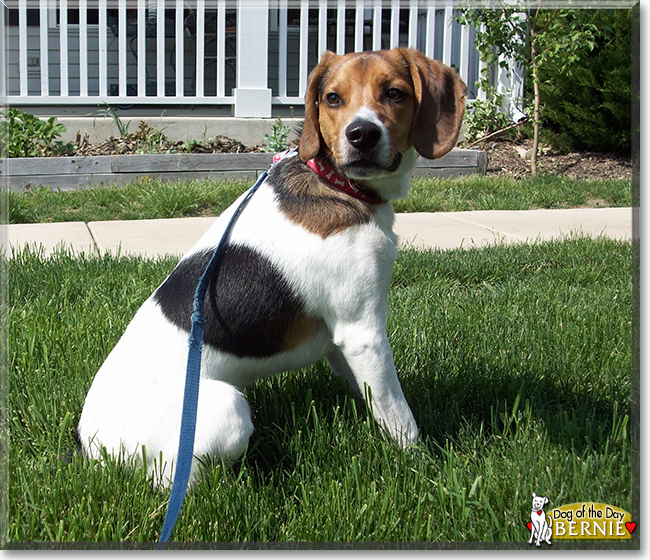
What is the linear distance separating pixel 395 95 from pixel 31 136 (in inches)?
274

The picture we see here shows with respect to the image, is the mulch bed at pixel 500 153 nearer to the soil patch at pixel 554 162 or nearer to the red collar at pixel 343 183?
the soil patch at pixel 554 162

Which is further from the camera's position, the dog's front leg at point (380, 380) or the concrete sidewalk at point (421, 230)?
the concrete sidewalk at point (421, 230)

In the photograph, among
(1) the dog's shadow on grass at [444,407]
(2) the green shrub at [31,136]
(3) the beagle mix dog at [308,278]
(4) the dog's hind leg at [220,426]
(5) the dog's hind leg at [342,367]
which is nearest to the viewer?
(4) the dog's hind leg at [220,426]

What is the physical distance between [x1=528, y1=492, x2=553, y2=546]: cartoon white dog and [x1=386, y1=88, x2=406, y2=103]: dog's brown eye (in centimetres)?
157

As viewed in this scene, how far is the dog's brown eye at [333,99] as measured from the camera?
8.84 feet

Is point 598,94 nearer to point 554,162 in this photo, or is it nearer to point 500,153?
point 554,162

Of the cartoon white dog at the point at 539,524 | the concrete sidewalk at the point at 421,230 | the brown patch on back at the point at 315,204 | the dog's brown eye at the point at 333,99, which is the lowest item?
the cartoon white dog at the point at 539,524

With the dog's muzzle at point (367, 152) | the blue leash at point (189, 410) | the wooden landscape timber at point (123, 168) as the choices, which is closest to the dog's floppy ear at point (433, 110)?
the dog's muzzle at point (367, 152)

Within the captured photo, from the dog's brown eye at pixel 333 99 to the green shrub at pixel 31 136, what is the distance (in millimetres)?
6516

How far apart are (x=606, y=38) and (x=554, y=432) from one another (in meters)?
7.91

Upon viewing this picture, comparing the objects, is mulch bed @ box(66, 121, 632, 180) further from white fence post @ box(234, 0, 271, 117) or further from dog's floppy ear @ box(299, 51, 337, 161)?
dog's floppy ear @ box(299, 51, 337, 161)

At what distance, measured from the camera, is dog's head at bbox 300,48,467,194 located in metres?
2.58

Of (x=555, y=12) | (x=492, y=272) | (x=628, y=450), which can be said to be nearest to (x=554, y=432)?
(x=628, y=450)

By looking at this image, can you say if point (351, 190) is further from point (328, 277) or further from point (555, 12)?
point (555, 12)
